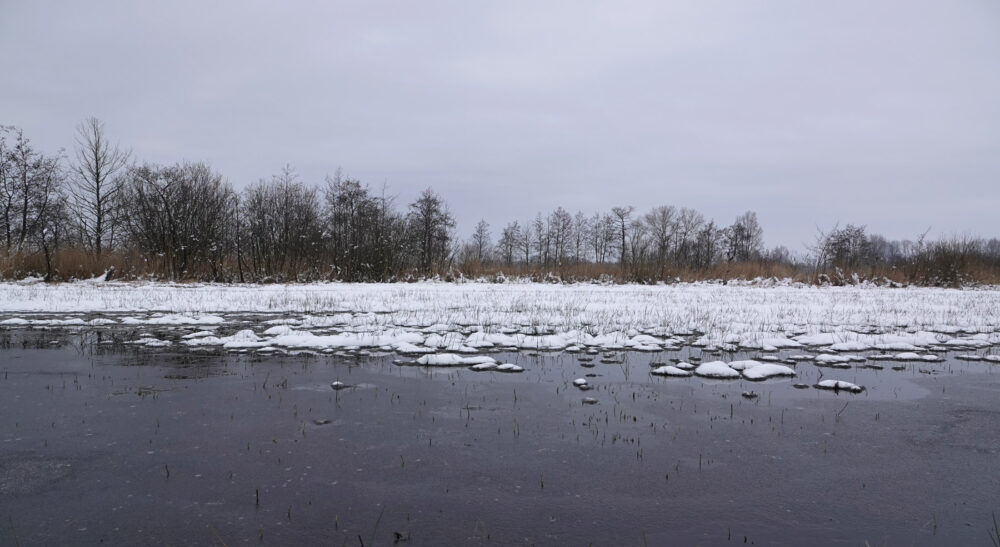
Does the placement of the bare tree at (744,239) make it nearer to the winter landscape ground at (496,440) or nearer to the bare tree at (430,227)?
the bare tree at (430,227)

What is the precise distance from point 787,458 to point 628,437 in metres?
1.16

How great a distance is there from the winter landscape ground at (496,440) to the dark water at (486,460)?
2 centimetres

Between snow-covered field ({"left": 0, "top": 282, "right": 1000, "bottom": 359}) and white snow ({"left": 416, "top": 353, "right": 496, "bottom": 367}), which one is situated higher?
snow-covered field ({"left": 0, "top": 282, "right": 1000, "bottom": 359})

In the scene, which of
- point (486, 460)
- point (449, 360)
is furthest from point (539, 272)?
point (486, 460)

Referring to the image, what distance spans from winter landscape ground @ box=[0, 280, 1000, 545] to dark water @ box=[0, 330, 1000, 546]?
0.07 feet

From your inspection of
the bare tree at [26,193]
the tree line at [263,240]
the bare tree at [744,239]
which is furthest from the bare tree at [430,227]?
the bare tree at [744,239]

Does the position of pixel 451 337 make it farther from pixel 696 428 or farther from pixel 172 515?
pixel 172 515

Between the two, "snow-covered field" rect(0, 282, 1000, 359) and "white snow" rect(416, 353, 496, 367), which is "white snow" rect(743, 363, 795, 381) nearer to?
"snow-covered field" rect(0, 282, 1000, 359)

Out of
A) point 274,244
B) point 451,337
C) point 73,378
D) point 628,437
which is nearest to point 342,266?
point 274,244

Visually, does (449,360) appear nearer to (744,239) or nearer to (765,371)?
(765,371)

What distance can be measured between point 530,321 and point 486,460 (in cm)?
839

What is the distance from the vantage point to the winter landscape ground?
9.76 feet

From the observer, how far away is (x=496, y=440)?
4375mm

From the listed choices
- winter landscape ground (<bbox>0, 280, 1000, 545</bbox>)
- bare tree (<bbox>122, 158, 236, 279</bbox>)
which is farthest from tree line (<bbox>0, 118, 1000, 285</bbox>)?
winter landscape ground (<bbox>0, 280, 1000, 545</bbox>)
